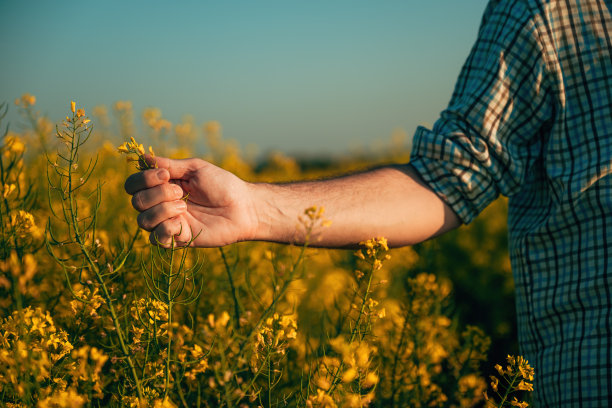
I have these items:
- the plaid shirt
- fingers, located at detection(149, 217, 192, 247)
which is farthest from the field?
the plaid shirt

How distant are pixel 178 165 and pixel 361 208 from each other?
58cm

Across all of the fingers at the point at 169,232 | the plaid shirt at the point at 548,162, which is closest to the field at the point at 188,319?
the fingers at the point at 169,232

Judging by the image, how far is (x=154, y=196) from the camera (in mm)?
1203

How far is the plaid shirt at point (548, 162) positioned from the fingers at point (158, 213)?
87 centimetres

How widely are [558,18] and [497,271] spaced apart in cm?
292

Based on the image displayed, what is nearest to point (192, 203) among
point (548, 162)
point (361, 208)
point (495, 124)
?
point (361, 208)

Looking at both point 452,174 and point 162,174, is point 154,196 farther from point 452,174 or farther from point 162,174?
point 452,174

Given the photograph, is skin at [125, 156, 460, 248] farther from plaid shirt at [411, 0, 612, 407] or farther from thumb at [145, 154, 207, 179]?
plaid shirt at [411, 0, 612, 407]

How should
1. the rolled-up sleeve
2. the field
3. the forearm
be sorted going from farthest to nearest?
the rolled-up sleeve
the forearm
the field

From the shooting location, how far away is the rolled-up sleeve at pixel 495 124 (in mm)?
1637

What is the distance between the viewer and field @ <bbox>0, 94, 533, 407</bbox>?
1.01m

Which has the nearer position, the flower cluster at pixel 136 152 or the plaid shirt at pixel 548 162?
the flower cluster at pixel 136 152

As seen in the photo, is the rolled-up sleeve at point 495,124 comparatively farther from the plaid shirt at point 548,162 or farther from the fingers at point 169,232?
the fingers at point 169,232

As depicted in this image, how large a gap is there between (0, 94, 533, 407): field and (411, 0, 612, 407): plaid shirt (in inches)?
9.4
